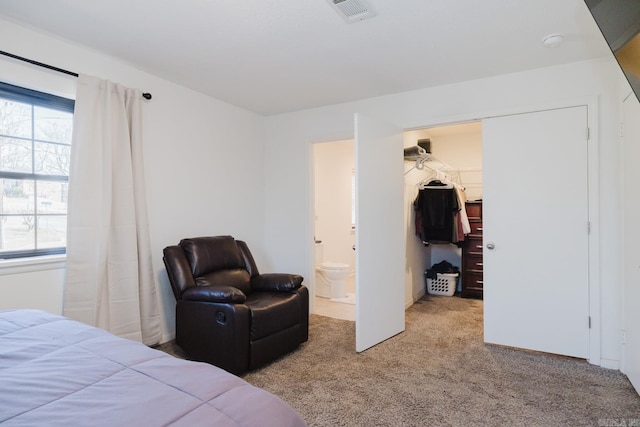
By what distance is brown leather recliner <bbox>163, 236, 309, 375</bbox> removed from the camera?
251cm

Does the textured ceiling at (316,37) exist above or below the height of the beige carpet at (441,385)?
above

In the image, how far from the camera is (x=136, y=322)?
9.08 feet

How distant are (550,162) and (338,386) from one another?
245 cm

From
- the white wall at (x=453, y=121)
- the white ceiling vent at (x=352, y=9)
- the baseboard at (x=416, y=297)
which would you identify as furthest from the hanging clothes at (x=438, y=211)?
the white ceiling vent at (x=352, y=9)

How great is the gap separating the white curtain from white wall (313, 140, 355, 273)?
2.78 meters

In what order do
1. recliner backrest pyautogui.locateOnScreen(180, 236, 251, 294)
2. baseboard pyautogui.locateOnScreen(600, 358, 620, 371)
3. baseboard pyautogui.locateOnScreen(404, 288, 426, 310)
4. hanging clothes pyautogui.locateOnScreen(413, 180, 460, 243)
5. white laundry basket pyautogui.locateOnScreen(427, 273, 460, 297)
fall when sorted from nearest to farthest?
baseboard pyautogui.locateOnScreen(600, 358, 620, 371) → recliner backrest pyautogui.locateOnScreen(180, 236, 251, 294) → baseboard pyautogui.locateOnScreen(404, 288, 426, 310) → hanging clothes pyautogui.locateOnScreen(413, 180, 460, 243) → white laundry basket pyautogui.locateOnScreen(427, 273, 460, 297)

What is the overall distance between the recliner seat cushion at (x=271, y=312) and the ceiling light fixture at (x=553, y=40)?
2669 mm

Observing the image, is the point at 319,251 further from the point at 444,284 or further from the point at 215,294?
the point at 215,294

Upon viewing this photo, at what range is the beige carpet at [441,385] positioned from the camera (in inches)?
79.0

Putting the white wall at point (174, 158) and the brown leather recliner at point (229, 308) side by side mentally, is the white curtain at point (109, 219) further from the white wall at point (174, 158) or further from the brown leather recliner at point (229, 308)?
the brown leather recliner at point (229, 308)

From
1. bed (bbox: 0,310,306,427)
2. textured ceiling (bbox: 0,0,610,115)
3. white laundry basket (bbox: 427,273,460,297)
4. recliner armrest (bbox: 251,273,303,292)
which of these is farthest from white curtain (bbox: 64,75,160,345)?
white laundry basket (bbox: 427,273,460,297)

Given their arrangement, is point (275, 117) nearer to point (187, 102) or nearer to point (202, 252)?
point (187, 102)

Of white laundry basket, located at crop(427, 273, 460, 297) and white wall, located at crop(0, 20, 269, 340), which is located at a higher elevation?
white wall, located at crop(0, 20, 269, 340)

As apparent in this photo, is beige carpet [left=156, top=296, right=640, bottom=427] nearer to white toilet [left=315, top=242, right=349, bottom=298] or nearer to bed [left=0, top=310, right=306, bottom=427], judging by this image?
bed [left=0, top=310, right=306, bottom=427]
